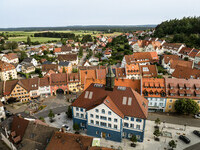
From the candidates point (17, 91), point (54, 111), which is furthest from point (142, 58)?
point (17, 91)

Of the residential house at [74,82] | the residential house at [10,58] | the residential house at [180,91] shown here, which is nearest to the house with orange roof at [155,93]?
the residential house at [180,91]

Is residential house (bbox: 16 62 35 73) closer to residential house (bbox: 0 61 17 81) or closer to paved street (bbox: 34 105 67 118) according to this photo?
residential house (bbox: 0 61 17 81)

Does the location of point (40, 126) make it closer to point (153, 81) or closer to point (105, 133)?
point (105, 133)

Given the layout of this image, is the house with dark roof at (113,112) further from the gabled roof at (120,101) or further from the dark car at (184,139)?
the dark car at (184,139)

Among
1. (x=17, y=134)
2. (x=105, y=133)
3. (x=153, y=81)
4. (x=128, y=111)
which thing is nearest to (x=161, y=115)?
(x=153, y=81)

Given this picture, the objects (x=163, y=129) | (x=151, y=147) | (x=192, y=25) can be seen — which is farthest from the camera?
(x=192, y=25)

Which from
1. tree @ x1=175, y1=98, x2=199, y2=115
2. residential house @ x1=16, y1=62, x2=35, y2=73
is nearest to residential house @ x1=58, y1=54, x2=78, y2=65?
residential house @ x1=16, y1=62, x2=35, y2=73

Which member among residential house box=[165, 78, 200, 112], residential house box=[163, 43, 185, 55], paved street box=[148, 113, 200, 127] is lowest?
paved street box=[148, 113, 200, 127]
